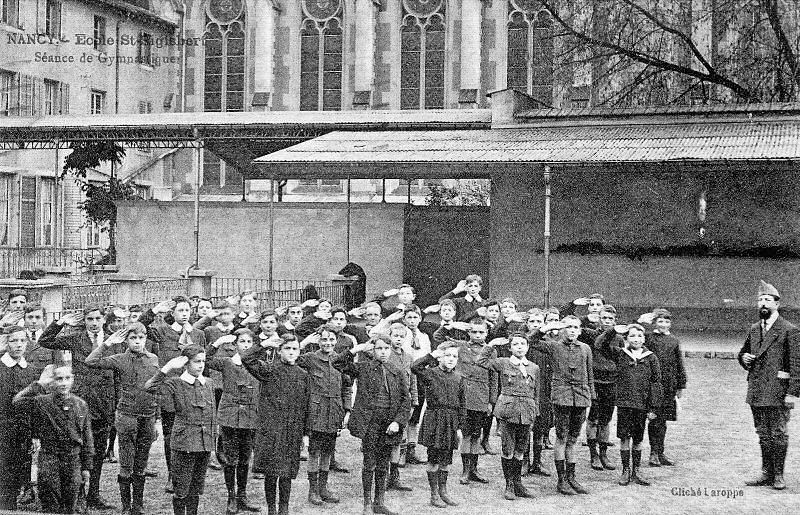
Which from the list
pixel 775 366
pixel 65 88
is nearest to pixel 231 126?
pixel 65 88

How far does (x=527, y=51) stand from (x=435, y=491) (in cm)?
2949

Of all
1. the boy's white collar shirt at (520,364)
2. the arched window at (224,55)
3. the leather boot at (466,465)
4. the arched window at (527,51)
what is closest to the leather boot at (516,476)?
the leather boot at (466,465)

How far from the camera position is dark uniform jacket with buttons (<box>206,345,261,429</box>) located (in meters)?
8.91

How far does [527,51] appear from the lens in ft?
119

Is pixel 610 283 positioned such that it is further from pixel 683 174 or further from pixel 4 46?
pixel 4 46

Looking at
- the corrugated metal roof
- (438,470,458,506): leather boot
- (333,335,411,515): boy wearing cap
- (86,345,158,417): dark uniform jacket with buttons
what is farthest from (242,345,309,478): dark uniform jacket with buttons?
the corrugated metal roof

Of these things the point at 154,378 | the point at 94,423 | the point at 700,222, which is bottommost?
the point at 94,423

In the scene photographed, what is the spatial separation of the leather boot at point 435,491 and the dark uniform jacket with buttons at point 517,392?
0.84m

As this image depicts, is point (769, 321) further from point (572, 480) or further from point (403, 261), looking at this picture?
point (403, 261)

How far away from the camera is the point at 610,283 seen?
21.8 metres

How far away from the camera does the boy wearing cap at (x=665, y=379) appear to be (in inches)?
404

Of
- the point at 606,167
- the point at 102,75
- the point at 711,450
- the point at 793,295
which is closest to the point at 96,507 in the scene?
the point at 711,450

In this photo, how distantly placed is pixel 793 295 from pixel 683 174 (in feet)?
11.5

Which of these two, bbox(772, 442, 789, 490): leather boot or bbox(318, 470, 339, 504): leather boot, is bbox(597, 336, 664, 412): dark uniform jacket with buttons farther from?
bbox(318, 470, 339, 504): leather boot
